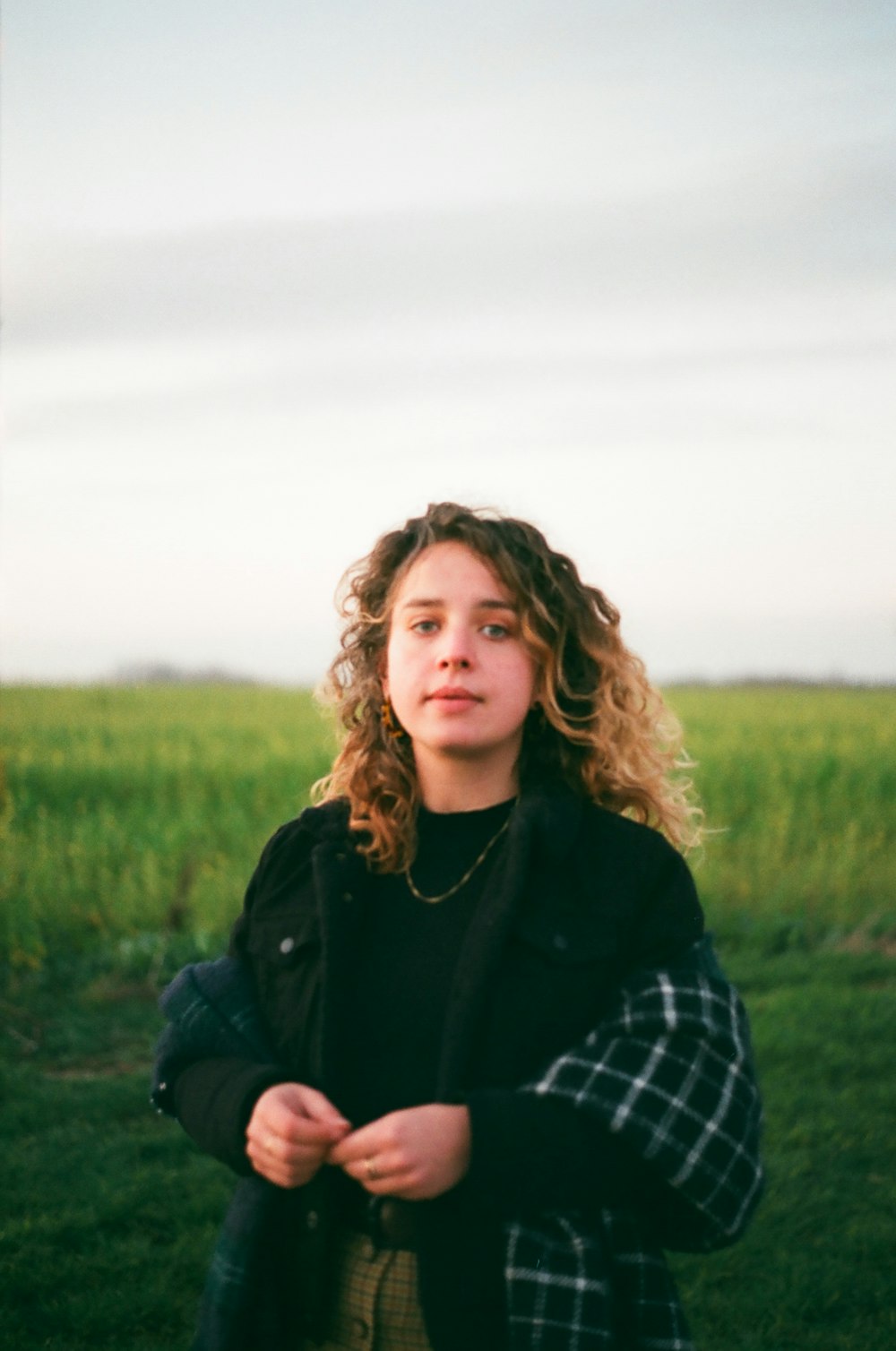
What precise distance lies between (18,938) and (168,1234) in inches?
124

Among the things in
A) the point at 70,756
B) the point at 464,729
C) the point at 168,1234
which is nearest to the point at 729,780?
the point at 70,756

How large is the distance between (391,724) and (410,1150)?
0.77 metres

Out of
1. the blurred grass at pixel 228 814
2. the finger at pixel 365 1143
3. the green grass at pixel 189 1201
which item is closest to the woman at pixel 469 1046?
the finger at pixel 365 1143

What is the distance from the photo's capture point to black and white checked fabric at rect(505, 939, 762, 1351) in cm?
183

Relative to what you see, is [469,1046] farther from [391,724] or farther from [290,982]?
[391,724]

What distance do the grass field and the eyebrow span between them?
207 cm

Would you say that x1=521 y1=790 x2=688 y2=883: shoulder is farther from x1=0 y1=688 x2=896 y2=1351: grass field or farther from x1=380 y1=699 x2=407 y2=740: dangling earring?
x1=0 y1=688 x2=896 y2=1351: grass field

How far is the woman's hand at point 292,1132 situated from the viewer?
181 cm

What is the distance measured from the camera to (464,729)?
2053 mm

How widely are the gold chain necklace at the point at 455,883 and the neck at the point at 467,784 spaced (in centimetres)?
6

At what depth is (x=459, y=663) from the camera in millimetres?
2066

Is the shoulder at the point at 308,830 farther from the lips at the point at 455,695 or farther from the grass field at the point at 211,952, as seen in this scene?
the grass field at the point at 211,952

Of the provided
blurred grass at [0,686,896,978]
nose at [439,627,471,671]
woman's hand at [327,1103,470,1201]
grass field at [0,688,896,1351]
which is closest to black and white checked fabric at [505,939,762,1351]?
woman's hand at [327,1103,470,1201]

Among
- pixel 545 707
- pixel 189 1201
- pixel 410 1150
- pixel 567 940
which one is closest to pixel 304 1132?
pixel 410 1150
